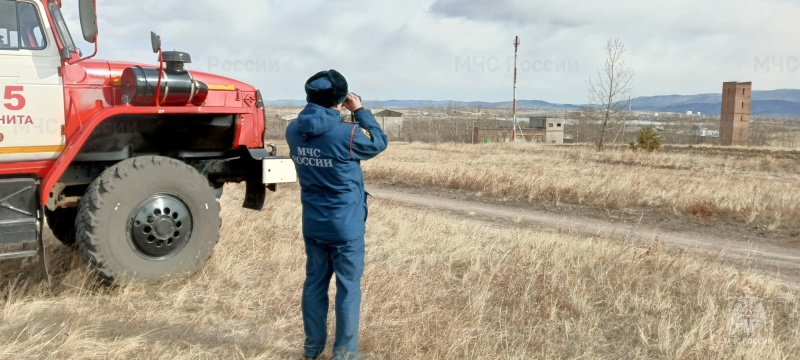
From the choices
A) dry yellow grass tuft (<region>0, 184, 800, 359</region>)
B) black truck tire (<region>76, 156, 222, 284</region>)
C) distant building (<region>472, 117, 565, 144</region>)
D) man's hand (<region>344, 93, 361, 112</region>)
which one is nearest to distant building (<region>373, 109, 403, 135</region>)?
distant building (<region>472, 117, 565, 144</region>)

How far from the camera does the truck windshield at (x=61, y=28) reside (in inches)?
201

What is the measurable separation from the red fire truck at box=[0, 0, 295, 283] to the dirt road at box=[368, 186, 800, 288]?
5582mm

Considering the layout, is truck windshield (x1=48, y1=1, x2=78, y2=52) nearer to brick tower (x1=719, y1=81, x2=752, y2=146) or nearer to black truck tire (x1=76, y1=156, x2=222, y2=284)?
black truck tire (x1=76, y1=156, x2=222, y2=284)

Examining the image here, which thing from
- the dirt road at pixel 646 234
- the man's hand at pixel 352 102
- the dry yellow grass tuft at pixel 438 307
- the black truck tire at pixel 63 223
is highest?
the man's hand at pixel 352 102

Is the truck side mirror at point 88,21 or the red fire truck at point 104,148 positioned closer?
the truck side mirror at point 88,21

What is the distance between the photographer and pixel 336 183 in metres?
3.66

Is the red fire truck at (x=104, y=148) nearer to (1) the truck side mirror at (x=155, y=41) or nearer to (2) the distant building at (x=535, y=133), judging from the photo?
(1) the truck side mirror at (x=155, y=41)

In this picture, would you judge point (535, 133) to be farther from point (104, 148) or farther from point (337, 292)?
point (337, 292)

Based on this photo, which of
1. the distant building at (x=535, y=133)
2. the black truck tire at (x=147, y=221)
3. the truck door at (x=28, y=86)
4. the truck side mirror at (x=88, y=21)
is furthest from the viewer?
the distant building at (x=535, y=133)

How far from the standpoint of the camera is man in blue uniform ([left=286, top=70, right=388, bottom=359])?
12.0ft

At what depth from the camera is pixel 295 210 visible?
9602 mm

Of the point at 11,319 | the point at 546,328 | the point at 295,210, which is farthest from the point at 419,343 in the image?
the point at 295,210

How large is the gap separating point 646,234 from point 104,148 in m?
7.59

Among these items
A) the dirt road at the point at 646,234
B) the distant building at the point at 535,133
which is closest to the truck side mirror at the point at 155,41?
the dirt road at the point at 646,234
